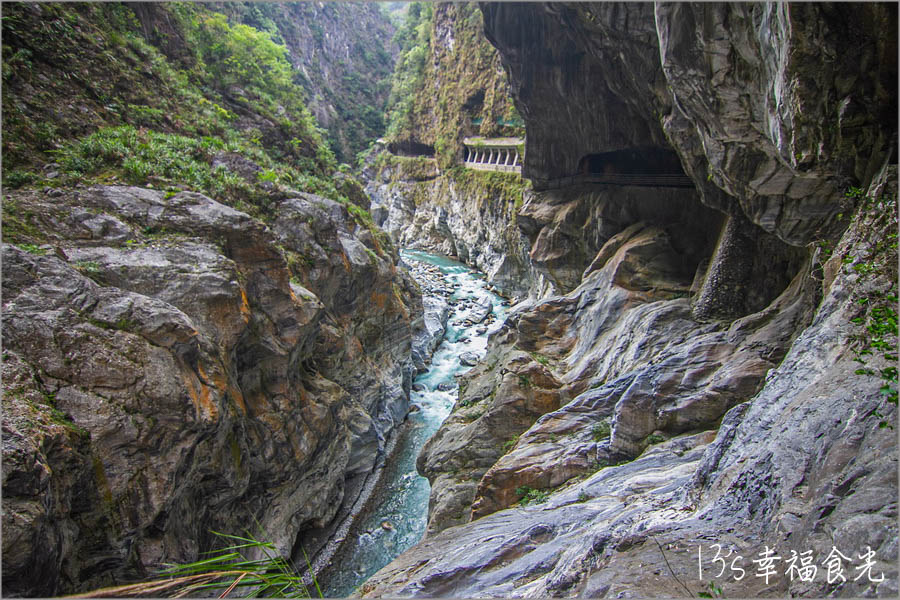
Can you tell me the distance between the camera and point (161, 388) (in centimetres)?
837

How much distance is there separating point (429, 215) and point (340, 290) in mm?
29429

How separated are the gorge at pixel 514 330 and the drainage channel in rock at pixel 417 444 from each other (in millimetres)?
153

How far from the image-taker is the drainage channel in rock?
12.2m

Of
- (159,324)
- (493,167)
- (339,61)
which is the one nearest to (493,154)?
(493,167)

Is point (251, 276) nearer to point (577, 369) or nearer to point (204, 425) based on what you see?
point (204, 425)

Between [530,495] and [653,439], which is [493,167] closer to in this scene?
[653,439]

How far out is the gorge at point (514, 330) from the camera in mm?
4633

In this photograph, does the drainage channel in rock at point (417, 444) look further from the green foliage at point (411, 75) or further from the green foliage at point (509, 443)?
the green foliage at point (411, 75)

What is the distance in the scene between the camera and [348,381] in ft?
54.6

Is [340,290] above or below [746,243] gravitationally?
below

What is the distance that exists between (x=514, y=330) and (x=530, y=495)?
28.1ft

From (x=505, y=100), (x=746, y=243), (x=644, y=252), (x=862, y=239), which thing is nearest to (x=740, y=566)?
(x=862, y=239)

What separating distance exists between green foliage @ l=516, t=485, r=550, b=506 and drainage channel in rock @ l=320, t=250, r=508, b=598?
5.54 m

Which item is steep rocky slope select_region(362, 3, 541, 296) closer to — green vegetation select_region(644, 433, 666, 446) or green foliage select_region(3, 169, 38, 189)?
green vegetation select_region(644, 433, 666, 446)
